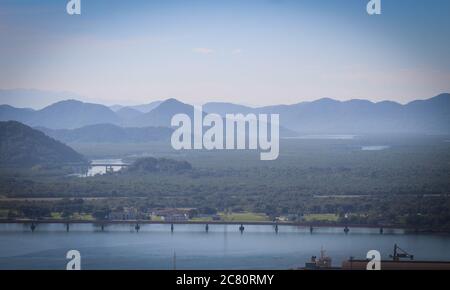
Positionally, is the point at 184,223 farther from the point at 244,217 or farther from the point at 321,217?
the point at 321,217

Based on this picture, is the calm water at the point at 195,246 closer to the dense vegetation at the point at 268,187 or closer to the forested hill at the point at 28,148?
the dense vegetation at the point at 268,187

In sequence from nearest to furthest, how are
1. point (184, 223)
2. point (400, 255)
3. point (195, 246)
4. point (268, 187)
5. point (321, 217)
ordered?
point (400, 255)
point (195, 246)
point (184, 223)
point (321, 217)
point (268, 187)

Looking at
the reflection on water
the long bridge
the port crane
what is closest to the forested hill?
the long bridge

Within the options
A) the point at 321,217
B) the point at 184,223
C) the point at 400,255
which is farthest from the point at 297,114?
the point at 400,255

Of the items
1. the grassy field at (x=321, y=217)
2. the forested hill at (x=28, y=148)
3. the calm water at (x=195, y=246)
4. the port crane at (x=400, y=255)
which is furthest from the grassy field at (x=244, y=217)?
the forested hill at (x=28, y=148)

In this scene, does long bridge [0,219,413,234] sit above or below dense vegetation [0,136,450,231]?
below

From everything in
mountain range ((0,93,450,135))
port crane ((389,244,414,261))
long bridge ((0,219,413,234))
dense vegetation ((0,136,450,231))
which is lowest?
port crane ((389,244,414,261))

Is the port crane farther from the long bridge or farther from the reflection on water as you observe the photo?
the reflection on water
